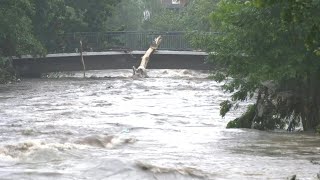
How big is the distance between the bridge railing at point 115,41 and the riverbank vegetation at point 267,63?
1264 inches

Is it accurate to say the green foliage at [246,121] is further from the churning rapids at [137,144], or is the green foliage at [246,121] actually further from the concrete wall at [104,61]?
the concrete wall at [104,61]

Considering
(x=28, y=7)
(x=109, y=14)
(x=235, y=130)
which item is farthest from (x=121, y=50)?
(x=235, y=130)

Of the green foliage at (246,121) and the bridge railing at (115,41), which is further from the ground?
the bridge railing at (115,41)

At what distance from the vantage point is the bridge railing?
2060 inches

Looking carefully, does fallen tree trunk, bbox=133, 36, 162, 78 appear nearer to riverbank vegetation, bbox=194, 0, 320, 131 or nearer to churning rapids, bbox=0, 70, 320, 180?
churning rapids, bbox=0, 70, 320, 180

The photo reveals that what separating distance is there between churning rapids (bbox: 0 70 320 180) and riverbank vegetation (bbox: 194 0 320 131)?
1102 millimetres

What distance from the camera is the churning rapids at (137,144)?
1086 cm

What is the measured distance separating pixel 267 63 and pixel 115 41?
37.5m

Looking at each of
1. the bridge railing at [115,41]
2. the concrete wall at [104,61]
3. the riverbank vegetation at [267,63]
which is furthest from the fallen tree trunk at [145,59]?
the riverbank vegetation at [267,63]

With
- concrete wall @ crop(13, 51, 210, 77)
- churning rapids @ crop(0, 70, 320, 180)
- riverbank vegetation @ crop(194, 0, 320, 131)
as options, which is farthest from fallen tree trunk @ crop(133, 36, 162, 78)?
riverbank vegetation @ crop(194, 0, 320, 131)

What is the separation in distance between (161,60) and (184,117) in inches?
Result: 1041

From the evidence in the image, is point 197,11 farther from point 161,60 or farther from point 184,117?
point 184,117

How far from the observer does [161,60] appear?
51.0 meters

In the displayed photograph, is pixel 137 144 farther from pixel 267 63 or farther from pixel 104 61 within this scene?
pixel 104 61
